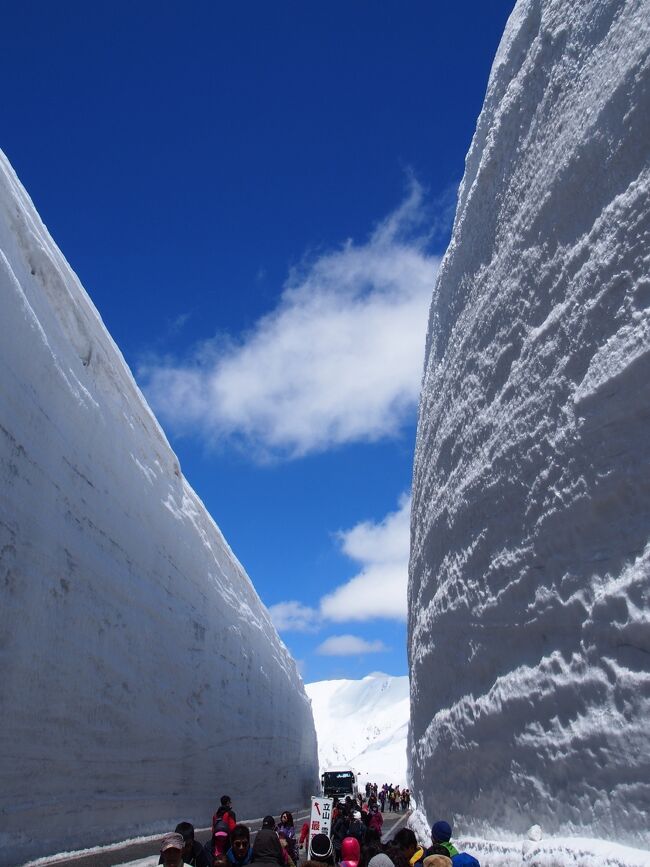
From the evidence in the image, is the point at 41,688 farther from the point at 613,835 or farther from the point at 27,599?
the point at 613,835

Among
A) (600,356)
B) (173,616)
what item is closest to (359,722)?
(173,616)

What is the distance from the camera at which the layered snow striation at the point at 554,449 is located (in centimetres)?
464

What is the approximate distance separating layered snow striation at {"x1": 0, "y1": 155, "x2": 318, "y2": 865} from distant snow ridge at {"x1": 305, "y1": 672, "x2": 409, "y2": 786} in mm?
74747

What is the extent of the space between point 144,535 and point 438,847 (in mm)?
Result: 10004

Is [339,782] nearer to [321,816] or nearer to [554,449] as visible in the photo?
[321,816]

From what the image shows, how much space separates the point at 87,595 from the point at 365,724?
158m

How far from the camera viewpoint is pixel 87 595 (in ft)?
34.6

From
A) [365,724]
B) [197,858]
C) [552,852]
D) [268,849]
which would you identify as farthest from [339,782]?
[365,724]

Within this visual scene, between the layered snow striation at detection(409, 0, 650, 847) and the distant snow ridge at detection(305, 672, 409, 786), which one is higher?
the distant snow ridge at detection(305, 672, 409, 786)

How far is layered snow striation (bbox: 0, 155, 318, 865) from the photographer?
875cm

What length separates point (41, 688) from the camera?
29.8 feet

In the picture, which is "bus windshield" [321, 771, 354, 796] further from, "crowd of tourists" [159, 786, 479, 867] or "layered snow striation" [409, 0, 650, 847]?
"crowd of tourists" [159, 786, 479, 867]

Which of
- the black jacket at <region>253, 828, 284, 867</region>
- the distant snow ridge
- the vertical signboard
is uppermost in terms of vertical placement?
the distant snow ridge

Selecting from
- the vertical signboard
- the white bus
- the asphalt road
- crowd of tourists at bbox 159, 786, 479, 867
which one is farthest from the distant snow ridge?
crowd of tourists at bbox 159, 786, 479, 867
